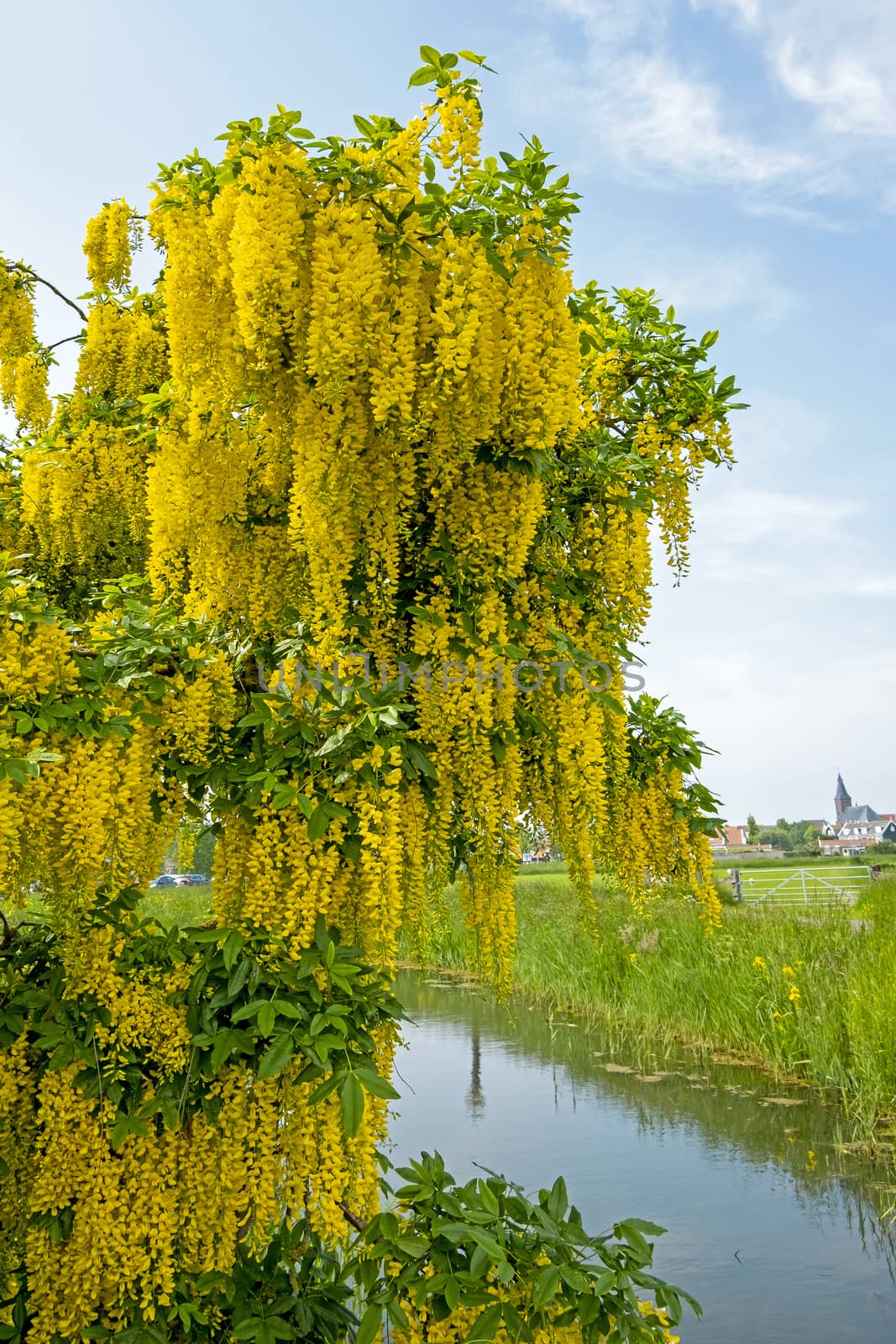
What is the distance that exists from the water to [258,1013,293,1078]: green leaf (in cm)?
172

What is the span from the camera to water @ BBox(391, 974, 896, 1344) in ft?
18.6

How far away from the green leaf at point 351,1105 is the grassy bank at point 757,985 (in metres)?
4.40

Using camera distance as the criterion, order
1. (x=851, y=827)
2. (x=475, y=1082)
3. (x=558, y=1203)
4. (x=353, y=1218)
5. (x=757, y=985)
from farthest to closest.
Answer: (x=851, y=827)
(x=475, y=1082)
(x=757, y=985)
(x=353, y=1218)
(x=558, y=1203)

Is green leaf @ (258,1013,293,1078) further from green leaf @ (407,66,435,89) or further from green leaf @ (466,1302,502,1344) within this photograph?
green leaf @ (407,66,435,89)

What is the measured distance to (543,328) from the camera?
292 centimetres

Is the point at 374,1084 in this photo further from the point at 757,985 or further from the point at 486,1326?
the point at 757,985

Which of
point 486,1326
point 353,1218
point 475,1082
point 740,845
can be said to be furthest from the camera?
point 740,845

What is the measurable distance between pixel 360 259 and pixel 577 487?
1.18m

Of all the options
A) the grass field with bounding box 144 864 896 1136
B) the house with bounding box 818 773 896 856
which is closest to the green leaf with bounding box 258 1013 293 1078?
the grass field with bounding box 144 864 896 1136

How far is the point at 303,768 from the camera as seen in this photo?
8.95 feet

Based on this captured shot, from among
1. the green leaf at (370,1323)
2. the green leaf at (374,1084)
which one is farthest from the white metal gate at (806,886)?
the green leaf at (374,1084)

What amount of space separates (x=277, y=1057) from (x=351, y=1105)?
0.21 m

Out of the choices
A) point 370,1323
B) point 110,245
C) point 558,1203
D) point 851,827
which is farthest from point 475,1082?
point 851,827

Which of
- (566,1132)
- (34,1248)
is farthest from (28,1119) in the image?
(566,1132)
